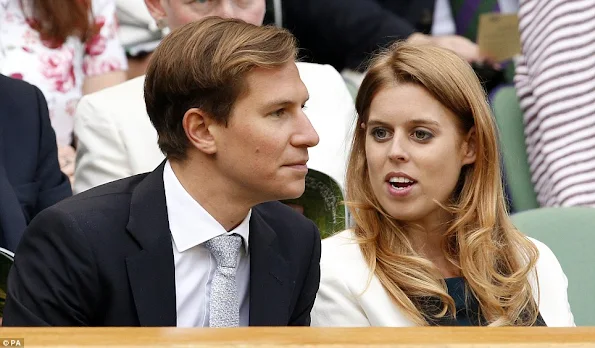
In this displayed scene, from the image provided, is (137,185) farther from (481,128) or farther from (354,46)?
(354,46)

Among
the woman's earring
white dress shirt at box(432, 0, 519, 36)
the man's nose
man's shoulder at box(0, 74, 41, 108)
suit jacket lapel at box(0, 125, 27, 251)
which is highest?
white dress shirt at box(432, 0, 519, 36)

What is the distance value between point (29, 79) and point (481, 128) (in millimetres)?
1522

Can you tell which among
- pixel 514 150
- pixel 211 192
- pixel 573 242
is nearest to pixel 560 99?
pixel 514 150

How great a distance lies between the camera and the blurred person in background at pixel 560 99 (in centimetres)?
333

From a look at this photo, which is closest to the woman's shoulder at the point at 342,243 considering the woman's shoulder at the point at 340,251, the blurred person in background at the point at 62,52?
Answer: the woman's shoulder at the point at 340,251

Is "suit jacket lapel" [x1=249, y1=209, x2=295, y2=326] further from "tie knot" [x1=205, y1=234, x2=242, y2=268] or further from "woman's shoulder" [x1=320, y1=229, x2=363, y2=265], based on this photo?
"woman's shoulder" [x1=320, y1=229, x2=363, y2=265]

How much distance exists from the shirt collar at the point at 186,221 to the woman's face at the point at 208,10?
1080 mm

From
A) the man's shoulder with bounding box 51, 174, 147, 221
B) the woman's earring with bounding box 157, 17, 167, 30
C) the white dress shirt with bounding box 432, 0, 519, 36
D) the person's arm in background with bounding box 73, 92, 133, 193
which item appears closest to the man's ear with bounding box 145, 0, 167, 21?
the woman's earring with bounding box 157, 17, 167, 30

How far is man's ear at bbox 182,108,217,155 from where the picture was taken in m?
2.06

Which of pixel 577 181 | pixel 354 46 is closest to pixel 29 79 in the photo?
pixel 354 46

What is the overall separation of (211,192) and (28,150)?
2.67 feet

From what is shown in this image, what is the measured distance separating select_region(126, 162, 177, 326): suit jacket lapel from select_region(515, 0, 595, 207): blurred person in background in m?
1.73

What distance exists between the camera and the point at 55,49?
3.27 m

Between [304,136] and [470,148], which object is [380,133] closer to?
[470,148]
